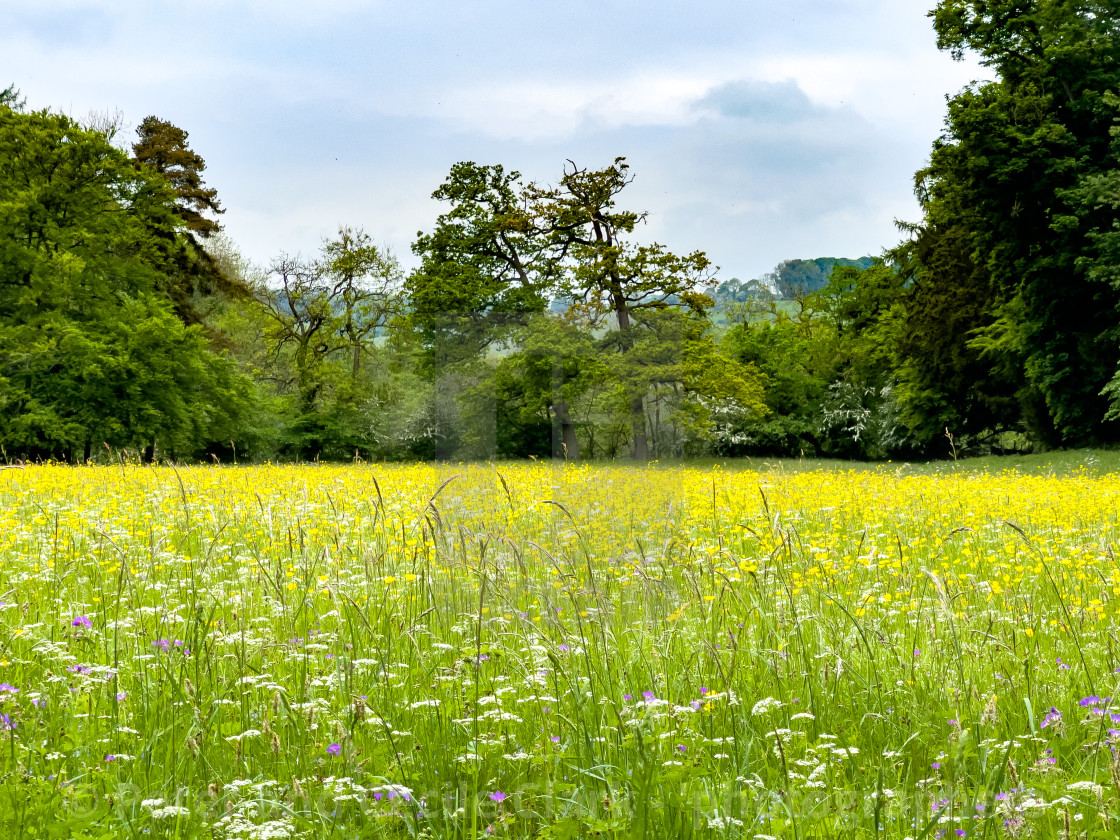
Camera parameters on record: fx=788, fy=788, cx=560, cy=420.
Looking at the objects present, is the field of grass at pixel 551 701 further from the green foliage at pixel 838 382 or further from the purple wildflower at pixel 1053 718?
the green foliage at pixel 838 382

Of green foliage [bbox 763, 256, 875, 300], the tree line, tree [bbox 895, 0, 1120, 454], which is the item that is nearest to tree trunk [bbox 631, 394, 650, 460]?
the tree line

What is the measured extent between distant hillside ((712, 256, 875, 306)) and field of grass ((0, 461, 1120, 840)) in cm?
4624

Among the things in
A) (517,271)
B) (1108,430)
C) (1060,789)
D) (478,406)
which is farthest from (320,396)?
(1060,789)

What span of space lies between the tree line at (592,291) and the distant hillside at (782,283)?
16032mm

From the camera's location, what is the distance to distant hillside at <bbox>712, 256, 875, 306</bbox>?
59.8 metres

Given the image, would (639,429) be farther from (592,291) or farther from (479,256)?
(479,256)

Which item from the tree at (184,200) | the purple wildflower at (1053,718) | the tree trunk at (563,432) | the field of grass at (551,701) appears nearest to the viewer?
the field of grass at (551,701)

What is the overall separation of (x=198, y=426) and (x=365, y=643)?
27097mm

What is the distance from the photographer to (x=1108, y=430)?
27.8 m

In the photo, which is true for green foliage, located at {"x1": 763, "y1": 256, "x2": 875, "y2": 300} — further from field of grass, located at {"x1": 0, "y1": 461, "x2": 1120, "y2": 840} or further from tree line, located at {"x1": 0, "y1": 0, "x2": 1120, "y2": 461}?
field of grass, located at {"x1": 0, "y1": 461, "x2": 1120, "y2": 840}

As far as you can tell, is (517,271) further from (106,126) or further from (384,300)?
(106,126)

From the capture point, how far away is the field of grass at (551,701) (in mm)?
2240

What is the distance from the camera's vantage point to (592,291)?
26312 millimetres

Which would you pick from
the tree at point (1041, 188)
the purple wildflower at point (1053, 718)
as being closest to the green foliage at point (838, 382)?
the tree at point (1041, 188)
